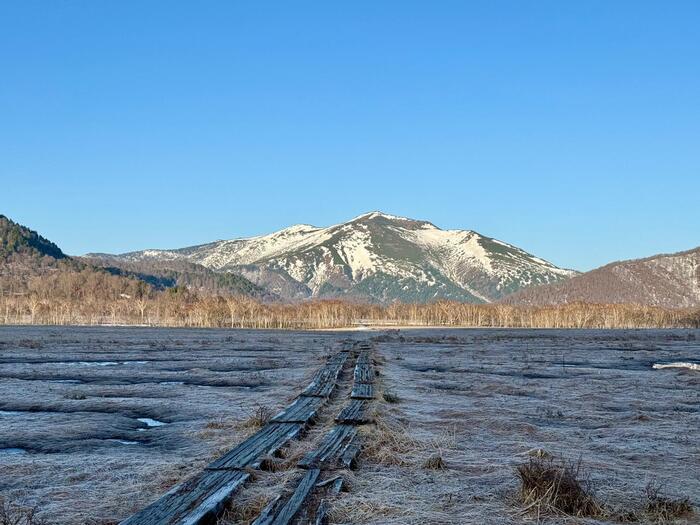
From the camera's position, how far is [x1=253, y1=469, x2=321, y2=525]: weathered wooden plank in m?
6.82

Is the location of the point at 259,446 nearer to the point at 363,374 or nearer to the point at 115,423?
the point at 115,423

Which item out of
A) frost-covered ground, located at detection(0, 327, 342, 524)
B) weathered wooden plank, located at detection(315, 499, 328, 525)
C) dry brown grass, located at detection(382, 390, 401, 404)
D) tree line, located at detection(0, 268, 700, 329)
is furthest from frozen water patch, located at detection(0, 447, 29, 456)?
tree line, located at detection(0, 268, 700, 329)

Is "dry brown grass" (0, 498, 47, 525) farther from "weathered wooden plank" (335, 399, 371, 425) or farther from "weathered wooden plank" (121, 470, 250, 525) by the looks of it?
"weathered wooden plank" (335, 399, 371, 425)

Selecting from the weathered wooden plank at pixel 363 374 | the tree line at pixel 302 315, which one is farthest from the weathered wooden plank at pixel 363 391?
the tree line at pixel 302 315

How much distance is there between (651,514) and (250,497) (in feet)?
13.9

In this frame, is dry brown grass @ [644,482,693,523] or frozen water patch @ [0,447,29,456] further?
frozen water patch @ [0,447,29,456]

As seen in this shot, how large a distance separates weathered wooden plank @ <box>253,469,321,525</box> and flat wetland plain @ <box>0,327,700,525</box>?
0.36 metres

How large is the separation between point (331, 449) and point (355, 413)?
136 inches

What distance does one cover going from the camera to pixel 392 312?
153 metres

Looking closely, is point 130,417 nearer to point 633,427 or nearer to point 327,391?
point 327,391

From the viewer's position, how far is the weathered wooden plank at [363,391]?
644 inches

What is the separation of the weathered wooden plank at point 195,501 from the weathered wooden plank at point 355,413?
414 centimetres

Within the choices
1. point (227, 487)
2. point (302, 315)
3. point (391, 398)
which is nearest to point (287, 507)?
point (227, 487)

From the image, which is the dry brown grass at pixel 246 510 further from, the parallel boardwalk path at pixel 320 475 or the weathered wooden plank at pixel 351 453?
the weathered wooden plank at pixel 351 453
